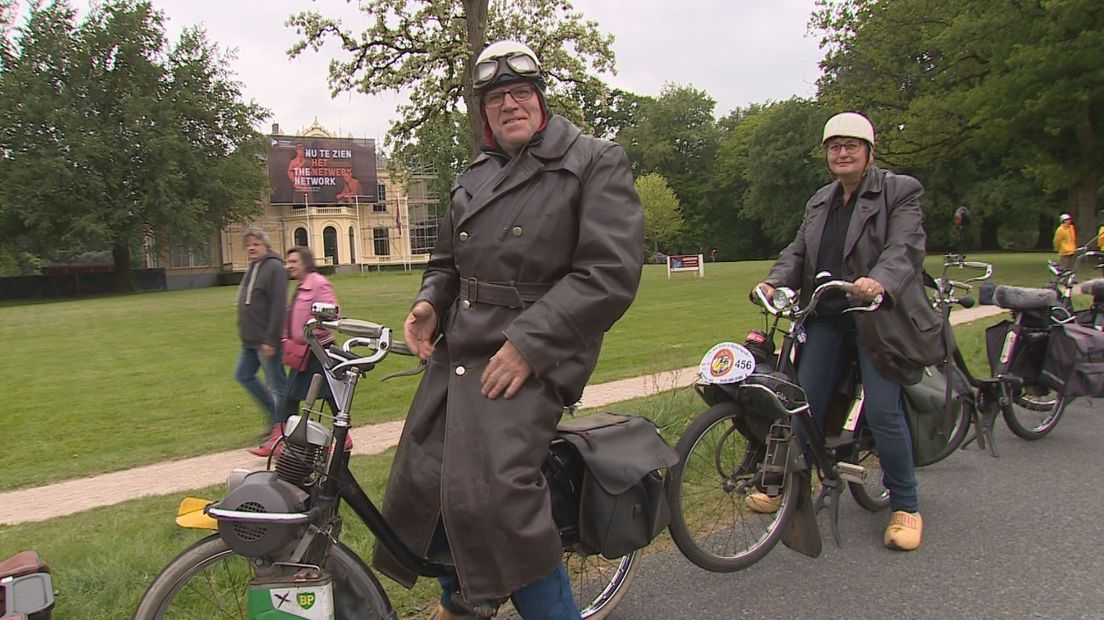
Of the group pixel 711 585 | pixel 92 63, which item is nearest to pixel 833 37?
pixel 711 585

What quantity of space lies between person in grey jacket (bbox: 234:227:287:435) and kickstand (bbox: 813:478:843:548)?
4.71 metres

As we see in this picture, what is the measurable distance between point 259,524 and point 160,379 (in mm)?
11122

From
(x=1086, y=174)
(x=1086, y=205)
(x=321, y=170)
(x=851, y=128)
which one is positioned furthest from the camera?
(x=321, y=170)

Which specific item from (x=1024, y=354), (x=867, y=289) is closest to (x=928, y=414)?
(x=867, y=289)

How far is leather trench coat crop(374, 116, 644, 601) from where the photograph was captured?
217 cm

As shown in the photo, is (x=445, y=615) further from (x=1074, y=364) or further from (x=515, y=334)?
(x=1074, y=364)

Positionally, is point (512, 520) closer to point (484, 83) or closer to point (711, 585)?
point (484, 83)

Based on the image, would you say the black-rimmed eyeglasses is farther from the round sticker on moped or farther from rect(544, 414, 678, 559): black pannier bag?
the round sticker on moped

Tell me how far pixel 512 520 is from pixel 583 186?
3.22 feet

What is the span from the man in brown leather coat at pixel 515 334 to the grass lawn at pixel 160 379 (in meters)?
5.80

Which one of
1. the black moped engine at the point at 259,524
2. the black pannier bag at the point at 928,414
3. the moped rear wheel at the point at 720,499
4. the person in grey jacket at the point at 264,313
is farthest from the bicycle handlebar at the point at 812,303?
the person in grey jacket at the point at 264,313

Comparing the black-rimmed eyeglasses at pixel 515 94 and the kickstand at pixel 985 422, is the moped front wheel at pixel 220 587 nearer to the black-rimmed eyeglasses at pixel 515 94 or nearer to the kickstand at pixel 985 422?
the black-rimmed eyeglasses at pixel 515 94

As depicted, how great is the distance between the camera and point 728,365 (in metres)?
3.48

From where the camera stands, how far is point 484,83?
233 centimetres
